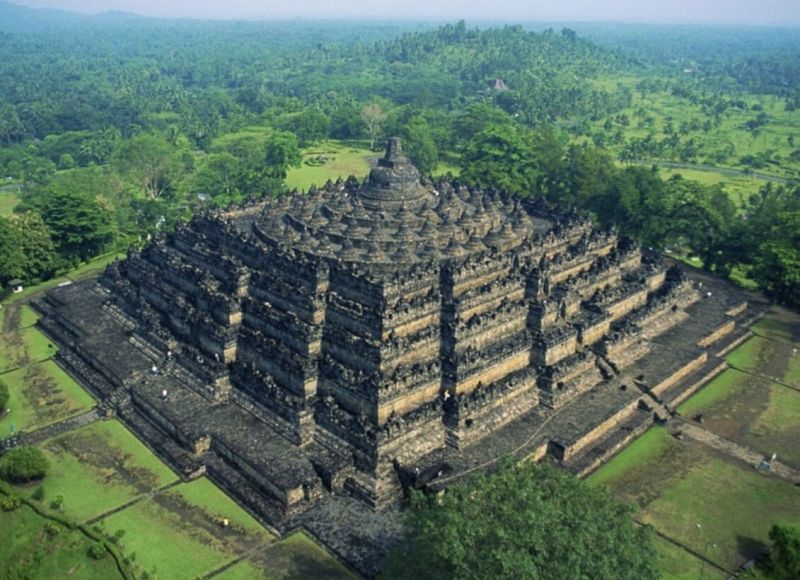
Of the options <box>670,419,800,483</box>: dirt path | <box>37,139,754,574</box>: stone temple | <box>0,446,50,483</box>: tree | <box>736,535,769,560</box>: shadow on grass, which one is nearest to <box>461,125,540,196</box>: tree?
<box>37,139,754,574</box>: stone temple

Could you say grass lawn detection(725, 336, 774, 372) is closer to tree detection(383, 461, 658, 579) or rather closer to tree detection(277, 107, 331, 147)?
tree detection(383, 461, 658, 579)

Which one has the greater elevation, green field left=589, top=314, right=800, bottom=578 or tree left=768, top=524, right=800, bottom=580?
tree left=768, top=524, right=800, bottom=580

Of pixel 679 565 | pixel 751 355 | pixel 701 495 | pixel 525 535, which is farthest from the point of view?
pixel 751 355

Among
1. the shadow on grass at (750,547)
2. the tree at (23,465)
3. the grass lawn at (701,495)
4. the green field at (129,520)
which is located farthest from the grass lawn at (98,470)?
the shadow on grass at (750,547)

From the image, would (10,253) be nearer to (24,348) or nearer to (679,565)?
(24,348)

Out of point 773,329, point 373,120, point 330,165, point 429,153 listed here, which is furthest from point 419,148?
point 773,329

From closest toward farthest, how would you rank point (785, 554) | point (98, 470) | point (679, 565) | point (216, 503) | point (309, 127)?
point (785, 554)
point (679, 565)
point (216, 503)
point (98, 470)
point (309, 127)

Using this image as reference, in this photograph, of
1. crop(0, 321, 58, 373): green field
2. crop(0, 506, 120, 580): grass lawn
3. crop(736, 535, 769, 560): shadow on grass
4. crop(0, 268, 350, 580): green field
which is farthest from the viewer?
crop(0, 321, 58, 373): green field
